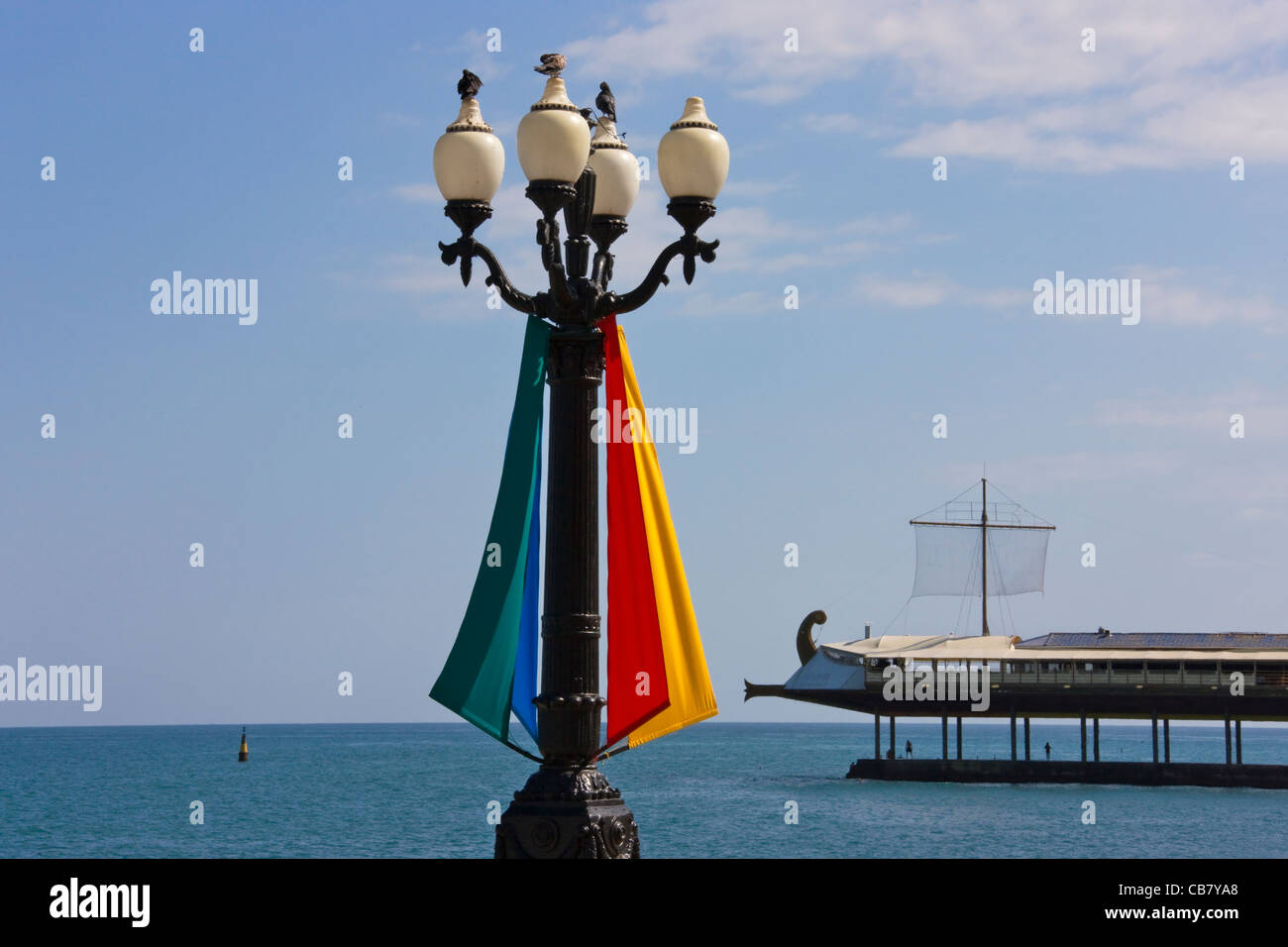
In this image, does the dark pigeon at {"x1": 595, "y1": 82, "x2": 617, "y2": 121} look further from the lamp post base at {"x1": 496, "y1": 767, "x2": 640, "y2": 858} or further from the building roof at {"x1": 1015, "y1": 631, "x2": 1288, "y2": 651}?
the building roof at {"x1": 1015, "y1": 631, "x2": 1288, "y2": 651}

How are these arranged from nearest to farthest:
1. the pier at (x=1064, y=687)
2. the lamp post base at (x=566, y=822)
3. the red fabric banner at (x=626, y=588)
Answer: the lamp post base at (x=566, y=822), the red fabric banner at (x=626, y=588), the pier at (x=1064, y=687)

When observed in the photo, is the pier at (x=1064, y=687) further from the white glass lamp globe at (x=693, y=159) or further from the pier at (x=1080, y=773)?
the white glass lamp globe at (x=693, y=159)

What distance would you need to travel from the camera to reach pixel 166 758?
7623 inches

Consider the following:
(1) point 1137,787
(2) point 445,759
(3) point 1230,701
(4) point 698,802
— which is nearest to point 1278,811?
(3) point 1230,701

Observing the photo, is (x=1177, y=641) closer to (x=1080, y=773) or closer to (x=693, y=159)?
(x=1080, y=773)

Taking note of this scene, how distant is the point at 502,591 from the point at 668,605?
4.35ft

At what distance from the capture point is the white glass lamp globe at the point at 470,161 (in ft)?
42.0

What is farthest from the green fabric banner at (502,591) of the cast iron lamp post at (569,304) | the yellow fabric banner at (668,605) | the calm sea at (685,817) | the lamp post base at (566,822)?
the calm sea at (685,817)

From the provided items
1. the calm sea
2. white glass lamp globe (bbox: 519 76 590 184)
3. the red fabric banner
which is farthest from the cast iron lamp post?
the calm sea

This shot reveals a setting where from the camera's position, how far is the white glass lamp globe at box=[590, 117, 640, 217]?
44.5ft

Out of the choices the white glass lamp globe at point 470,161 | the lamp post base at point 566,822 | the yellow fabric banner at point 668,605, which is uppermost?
the white glass lamp globe at point 470,161

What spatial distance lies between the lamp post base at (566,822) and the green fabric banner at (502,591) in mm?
1133
